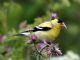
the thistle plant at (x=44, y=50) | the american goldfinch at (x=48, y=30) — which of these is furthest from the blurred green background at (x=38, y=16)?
the thistle plant at (x=44, y=50)

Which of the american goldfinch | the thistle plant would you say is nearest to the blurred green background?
the american goldfinch

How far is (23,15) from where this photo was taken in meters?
8.34

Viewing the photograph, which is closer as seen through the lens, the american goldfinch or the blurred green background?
the american goldfinch

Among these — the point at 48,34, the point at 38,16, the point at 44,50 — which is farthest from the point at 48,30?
the point at 38,16

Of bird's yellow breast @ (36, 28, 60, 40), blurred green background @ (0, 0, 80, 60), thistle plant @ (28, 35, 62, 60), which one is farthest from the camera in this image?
blurred green background @ (0, 0, 80, 60)

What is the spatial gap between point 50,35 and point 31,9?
4042 millimetres

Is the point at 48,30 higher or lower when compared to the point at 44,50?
higher

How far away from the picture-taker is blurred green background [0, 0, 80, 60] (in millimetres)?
6189

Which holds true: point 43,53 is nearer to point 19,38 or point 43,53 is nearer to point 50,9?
point 19,38

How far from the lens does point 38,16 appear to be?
8.15 m

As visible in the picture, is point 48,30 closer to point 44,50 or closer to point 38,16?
point 44,50

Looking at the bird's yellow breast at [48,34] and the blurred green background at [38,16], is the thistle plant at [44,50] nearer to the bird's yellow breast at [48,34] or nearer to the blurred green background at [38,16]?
the bird's yellow breast at [48,34]

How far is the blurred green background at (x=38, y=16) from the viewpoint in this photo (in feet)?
20.3

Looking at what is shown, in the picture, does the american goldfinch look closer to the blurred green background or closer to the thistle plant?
the thistle plant
